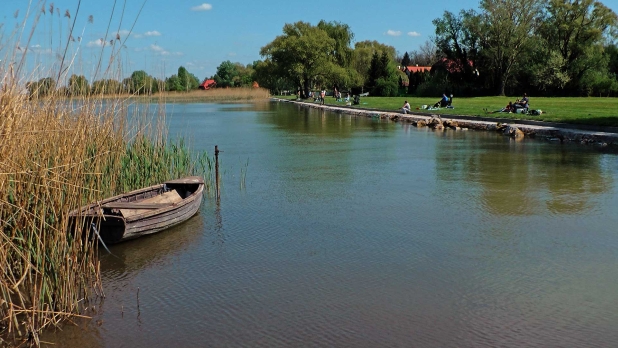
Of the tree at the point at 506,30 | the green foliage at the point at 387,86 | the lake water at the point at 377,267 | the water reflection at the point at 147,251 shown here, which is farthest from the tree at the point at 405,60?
the water reflection at the point at 147,251

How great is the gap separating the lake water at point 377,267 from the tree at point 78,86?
256cm

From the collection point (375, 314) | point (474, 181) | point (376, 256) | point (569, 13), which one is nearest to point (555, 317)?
point (375, 314)

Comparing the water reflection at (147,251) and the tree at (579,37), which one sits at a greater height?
the tree at (579,37)

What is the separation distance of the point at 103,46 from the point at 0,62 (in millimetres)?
1874

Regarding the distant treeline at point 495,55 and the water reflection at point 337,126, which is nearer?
the water reflection at point 337,126

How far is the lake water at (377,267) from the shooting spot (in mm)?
7023

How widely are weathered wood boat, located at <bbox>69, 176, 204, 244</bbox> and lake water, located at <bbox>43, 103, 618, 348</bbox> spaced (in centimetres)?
28

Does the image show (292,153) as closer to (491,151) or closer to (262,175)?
(262,175)

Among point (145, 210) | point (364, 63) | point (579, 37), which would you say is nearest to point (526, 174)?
point (145, 210)

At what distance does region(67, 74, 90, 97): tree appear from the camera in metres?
8.52

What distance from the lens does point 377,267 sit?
9.19 meters

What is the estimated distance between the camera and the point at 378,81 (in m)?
77.9

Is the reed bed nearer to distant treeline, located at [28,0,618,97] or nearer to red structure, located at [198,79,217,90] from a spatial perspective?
distant treeline, located at [28,0,618,97]

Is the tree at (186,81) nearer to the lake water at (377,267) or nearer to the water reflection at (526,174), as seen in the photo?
the lake water at (377,267)
